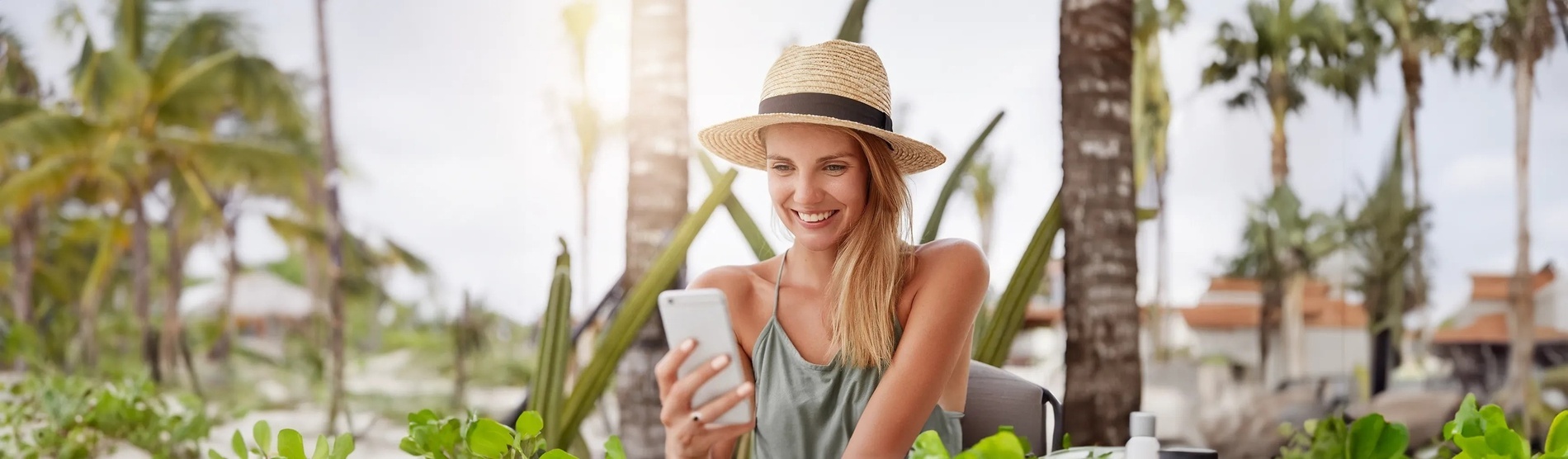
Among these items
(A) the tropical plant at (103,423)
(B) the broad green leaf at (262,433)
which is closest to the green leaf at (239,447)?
(B) the broad green leaf at (262,433)

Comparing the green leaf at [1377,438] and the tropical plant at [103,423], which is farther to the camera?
the tropical plant at [103,423]

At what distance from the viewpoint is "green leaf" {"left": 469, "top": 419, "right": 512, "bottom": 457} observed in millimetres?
770

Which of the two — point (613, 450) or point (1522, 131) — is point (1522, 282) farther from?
point (613, 450)

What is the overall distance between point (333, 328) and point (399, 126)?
18.6 meters

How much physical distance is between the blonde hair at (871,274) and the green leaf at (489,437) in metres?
0.48

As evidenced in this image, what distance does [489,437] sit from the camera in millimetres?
775

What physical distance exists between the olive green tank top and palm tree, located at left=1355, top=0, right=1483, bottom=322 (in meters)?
7.60

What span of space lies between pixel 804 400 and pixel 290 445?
1.95 ft

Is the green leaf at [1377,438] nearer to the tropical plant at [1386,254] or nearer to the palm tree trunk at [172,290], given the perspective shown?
the tropical plant at [1386,254]

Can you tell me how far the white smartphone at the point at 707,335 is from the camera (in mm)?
1140

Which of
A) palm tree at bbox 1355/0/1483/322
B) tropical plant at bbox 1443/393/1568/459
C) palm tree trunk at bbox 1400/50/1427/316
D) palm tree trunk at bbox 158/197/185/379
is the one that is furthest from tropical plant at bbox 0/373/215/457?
palm tree trunk at bbox 158/197/185/379

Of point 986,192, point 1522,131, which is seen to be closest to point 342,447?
point 1522,131

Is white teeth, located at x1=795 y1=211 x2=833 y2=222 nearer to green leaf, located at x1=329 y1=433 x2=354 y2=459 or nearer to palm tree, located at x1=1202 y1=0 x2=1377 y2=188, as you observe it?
green leaf, located at x1=329 y1=433 x2=354 y2=459

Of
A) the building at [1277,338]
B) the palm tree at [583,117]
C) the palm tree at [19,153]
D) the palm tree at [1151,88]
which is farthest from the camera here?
the palm tree at [583,117]
